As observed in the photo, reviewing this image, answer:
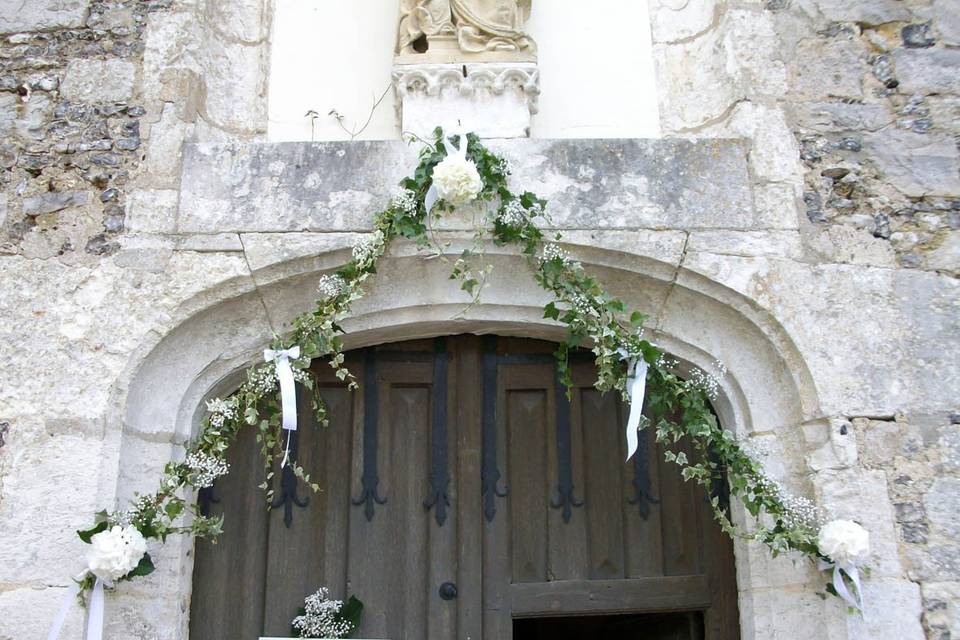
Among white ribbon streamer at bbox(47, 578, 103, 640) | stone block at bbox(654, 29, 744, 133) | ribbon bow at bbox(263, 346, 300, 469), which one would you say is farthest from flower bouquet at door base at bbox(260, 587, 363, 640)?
stone block at bbox(654, 29, 744, 133)

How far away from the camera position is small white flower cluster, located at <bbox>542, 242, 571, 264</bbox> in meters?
3.03

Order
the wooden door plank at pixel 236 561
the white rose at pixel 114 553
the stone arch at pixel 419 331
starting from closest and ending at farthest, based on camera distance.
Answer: the white rose at pixel 114 553
the stone arch at pixel 419 331
the wooden door plank at pixel 236 561

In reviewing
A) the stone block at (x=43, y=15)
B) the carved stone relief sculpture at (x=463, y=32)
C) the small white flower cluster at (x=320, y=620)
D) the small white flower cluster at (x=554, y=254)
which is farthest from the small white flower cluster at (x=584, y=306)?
the stone block at (x=43, y=15)

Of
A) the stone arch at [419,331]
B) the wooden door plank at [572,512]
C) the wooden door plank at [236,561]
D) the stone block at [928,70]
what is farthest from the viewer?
the stone block at [928,70]

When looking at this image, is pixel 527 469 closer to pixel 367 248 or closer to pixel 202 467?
pixel 367 248

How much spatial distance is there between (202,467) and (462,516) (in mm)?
817

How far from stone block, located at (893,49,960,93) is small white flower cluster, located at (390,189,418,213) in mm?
1601

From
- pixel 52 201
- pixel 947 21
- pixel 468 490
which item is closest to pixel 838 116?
pixel 947 21

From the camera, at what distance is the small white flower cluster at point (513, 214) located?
304 centimetres

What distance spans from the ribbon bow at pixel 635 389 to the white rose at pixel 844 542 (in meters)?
0.54

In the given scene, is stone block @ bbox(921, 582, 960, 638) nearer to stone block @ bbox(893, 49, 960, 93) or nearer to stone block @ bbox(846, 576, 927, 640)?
stone block @ bbox(846, 576, 927, 640)

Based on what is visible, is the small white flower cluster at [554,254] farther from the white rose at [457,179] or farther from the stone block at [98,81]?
the stone block at [98,81]

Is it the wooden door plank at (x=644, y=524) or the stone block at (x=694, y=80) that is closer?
the wooden door plank at (x=644, y=524)

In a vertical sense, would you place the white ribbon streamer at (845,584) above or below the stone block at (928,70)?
below
